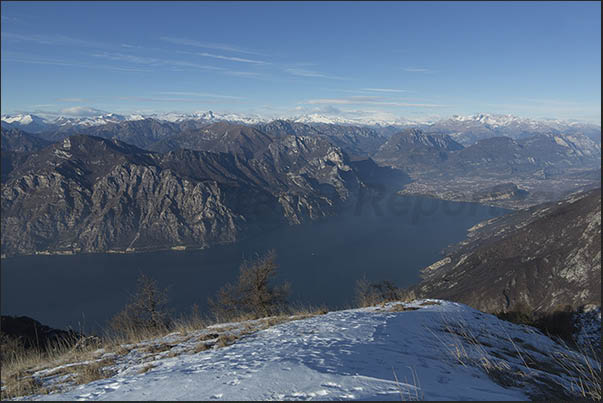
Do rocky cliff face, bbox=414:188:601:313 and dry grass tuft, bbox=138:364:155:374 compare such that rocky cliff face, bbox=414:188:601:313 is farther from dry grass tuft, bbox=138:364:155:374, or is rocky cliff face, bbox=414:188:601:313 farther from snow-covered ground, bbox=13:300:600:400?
dry grass tuft, bbox=138:364:155:374

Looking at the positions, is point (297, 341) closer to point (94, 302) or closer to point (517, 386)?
point (517, 386)

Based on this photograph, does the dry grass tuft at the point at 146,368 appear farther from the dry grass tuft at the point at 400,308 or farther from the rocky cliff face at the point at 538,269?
the rocky cliff face at the point at 538,269

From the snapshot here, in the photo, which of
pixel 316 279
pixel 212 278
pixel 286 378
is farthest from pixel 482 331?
pixel 212 278

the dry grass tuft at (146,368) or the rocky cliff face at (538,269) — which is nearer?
the dry grass tuft at (146,368)

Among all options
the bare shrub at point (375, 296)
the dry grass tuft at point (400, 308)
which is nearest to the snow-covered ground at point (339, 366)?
the dry grass tuft at point (400, 308)

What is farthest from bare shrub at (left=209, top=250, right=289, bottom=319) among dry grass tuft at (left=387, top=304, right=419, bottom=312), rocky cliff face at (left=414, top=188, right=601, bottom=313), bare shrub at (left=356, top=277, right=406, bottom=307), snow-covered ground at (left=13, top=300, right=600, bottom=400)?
rocky cliff face at (left=414, top=188, right=601, bottom=313)

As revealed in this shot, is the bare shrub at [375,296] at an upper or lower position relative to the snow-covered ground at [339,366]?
lower

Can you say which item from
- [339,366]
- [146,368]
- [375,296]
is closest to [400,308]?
[339,366]

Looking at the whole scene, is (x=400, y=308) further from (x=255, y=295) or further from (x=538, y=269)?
(x=538, y=269)
